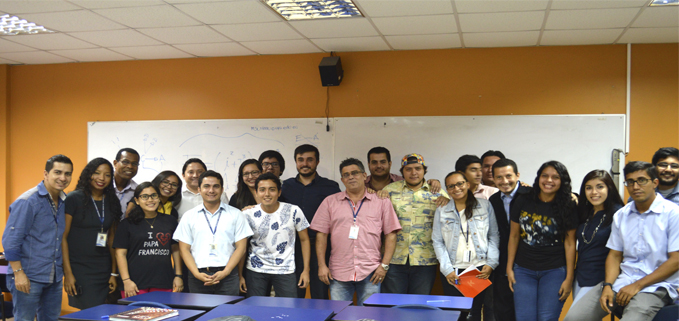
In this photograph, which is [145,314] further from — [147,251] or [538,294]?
[538,294]

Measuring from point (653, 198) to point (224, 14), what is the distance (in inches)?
124

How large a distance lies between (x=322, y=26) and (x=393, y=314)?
8.19ft

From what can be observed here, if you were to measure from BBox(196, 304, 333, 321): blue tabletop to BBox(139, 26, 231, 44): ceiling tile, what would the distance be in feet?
8.25

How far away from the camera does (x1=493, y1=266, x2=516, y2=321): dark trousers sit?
3441 millimetres

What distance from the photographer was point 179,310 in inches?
93.5

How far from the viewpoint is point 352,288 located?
11.6ft

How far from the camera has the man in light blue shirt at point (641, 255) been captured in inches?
105

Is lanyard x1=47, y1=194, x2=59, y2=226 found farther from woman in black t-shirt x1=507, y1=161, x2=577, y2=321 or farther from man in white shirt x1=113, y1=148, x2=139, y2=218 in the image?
woman in black t-shirt x1=507, y1=161, x2=577, y2=321

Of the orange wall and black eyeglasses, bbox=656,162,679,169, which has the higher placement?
the orange wall

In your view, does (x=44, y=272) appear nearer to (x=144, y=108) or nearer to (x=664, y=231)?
(x=144, y=108)

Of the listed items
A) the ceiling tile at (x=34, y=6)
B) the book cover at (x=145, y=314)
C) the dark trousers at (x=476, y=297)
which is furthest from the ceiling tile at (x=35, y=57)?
the dark trousers at (x=476, y=297)

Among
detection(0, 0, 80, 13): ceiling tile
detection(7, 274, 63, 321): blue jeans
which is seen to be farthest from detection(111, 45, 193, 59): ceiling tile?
detection(7, 274, 63, 321): blue jeans

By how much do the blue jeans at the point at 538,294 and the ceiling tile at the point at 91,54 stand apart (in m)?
4.36

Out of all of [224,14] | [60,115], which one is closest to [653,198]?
[224,14]
